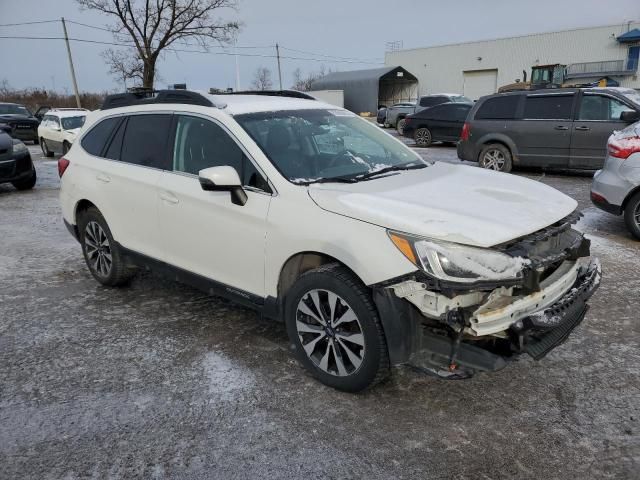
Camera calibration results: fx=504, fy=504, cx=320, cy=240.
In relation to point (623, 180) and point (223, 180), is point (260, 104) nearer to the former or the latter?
point (223, 180)

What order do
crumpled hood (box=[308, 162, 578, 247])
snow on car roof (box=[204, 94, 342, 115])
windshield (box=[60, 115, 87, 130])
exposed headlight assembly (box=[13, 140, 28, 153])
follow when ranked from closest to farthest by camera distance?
crumpled hood (box=[308, 162, 578, 247]), snow on car roof (box=[204, 94, 342, 115]), exposed headlight assembly (box=[13, 140, 28, 153]), windshield (box=[60, 115, 87, 130])

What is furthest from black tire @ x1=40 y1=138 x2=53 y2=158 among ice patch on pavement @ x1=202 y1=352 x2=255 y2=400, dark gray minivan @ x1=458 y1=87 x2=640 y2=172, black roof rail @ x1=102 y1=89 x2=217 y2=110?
ice patch on pavement @ x1=202 y1=352 x2=255 y2=400

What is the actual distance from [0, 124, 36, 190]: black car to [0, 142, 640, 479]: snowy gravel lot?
704 centimetres

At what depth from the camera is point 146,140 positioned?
421cm

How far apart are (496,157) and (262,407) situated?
30.7 feet

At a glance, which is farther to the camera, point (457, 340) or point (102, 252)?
point (102, 252)

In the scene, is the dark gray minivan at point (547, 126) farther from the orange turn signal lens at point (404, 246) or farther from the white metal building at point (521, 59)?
the white metal building at point (521, 59)

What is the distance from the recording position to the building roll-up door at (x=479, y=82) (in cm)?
4900

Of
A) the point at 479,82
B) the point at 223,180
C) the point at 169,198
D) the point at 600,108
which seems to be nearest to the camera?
the point at 223,180

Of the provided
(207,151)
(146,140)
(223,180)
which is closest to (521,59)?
(146,140)

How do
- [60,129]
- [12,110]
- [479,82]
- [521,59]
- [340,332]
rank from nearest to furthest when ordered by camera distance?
[340,332] < [60,129] < [12,110] < [521,59] < [479,82]

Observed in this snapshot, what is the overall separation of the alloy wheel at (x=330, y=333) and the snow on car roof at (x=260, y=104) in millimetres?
1523

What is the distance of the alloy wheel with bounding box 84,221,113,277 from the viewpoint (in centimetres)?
468

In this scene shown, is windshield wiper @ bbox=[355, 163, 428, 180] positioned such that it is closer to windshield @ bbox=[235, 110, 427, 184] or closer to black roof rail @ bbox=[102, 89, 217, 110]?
windshield @ bbox=[235, 110, 427, 184]
